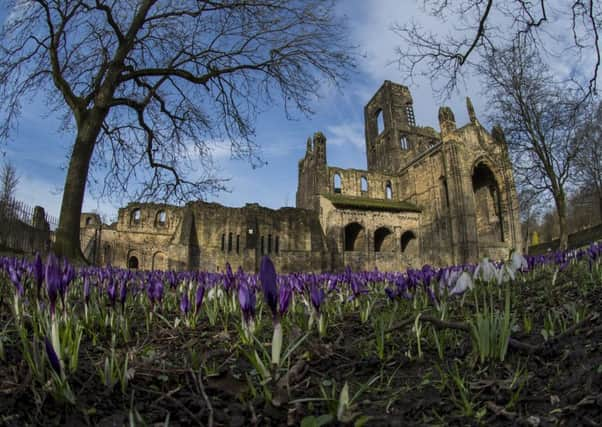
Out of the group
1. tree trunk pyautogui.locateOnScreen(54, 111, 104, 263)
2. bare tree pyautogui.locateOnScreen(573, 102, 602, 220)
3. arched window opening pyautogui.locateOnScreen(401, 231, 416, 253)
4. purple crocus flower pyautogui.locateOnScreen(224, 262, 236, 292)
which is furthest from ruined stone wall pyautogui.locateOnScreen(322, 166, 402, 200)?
purple crocus flower pyautogui.locateOnScreen(224, 262, 236, 292)

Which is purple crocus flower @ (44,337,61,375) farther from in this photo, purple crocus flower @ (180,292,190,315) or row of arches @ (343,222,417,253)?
row of arches @ (343,222,417,253)

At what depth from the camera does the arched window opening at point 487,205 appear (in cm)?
3954

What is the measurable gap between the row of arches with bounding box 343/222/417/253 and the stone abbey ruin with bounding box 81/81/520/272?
0.41ft

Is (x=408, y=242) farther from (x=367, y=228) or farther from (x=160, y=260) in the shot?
(x=160, y=260)

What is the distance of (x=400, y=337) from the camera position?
2.39 m

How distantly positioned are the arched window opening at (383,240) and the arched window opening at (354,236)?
2.21 meters

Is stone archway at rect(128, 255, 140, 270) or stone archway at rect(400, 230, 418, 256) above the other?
stone archway at rect(400, 230, 418, 256)

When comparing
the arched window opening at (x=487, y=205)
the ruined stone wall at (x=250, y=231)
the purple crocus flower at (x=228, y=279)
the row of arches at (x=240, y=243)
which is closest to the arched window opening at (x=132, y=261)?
the ruined stone wall at (x=250, y=231)

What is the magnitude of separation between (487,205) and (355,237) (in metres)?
16.1

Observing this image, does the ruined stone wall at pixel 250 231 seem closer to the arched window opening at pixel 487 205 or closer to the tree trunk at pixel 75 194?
the tree trunk at pixel 75 194

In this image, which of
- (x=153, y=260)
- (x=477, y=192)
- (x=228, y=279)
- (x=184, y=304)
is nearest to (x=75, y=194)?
(x=228, y=279)

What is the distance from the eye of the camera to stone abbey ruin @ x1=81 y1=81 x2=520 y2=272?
27.8 metres

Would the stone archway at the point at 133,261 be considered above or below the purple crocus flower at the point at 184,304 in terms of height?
above

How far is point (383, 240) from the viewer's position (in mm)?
38438
